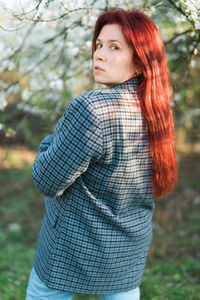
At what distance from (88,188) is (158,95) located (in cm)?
52

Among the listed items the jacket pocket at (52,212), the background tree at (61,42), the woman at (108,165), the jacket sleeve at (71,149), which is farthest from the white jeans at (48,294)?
the background tree at (61,42)

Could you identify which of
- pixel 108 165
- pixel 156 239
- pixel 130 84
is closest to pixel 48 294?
pixel 108 165

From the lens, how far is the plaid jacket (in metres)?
1.30

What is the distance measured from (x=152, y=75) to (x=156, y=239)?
10.2 ft

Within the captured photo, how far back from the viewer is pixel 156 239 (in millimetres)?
4137

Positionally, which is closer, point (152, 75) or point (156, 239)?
point (152, 75)

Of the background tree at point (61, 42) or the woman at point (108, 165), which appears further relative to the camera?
the background tree at point (61, 42)

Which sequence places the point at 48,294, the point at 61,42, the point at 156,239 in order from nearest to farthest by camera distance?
the point at 48,294 → the point at 61,42 → the point at 156,239

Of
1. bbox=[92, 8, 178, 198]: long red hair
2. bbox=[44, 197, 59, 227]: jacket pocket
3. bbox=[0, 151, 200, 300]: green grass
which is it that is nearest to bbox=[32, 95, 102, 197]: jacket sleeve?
bbox=[44, 197, 59, 227]: jacket pocket

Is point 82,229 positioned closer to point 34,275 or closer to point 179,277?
point 34,275

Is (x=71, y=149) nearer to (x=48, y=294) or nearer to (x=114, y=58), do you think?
(x=114, y=58)

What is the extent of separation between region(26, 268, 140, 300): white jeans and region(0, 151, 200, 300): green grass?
99 cm

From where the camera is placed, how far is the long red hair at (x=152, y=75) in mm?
1413

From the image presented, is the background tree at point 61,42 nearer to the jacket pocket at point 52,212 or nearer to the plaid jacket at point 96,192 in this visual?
the plaid jacket at point 96,192
